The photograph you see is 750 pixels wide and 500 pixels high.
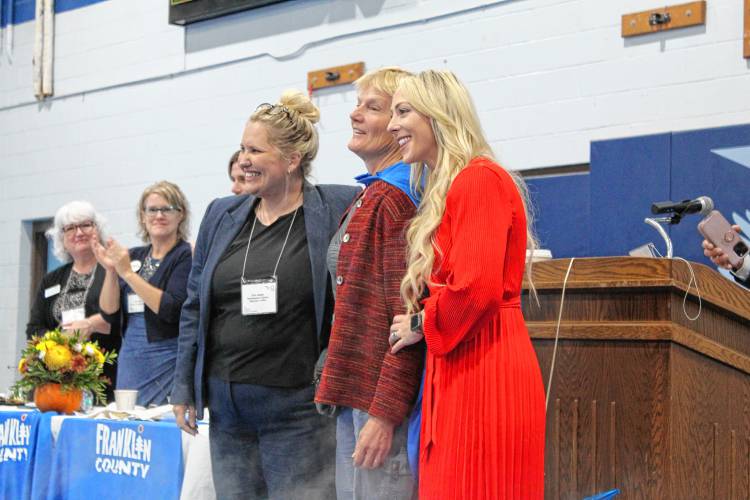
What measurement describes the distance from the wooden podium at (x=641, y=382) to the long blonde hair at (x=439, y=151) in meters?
0.50

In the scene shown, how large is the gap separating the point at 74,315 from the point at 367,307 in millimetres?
2562

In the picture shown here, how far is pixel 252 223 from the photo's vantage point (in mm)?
2479

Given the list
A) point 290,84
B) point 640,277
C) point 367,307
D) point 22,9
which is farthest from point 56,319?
point 22,9

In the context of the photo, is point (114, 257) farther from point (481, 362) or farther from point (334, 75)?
point (334, 75)

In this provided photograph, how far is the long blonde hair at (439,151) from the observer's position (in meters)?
1.82

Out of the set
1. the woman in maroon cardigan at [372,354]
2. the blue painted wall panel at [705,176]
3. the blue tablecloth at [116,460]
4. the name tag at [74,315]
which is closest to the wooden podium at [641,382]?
the woman in maroon cardigan at [372,354]

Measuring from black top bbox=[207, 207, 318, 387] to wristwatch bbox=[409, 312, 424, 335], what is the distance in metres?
0.55

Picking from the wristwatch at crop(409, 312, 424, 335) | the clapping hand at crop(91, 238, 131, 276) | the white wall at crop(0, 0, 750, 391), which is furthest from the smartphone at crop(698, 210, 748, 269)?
the clapping hand at crop(91, 238, 131, 276)

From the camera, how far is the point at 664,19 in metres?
4.49

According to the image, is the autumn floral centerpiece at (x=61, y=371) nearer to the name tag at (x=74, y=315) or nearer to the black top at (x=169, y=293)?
the black top at (x=169, y=293)

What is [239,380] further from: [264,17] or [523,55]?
[264,17]

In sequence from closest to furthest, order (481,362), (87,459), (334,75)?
(481,362) → (87,459) → (334,75)

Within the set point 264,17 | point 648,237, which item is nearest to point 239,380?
point 648,237

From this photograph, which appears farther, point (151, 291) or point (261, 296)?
point (151, 291)
